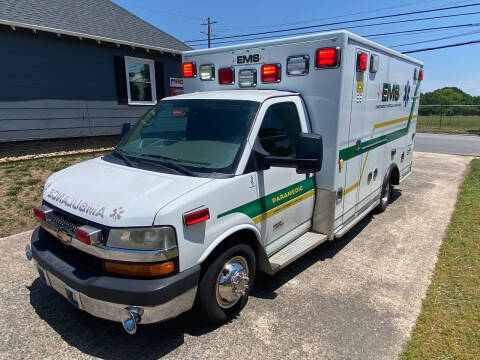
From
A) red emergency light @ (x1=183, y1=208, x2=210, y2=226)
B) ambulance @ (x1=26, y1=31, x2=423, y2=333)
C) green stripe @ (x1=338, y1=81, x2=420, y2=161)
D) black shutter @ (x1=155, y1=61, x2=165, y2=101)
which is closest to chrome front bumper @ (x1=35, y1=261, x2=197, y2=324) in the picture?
ambulance @ (x1=26, y1=31, x2=423, y2=333)

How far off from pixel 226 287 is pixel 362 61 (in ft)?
10.2

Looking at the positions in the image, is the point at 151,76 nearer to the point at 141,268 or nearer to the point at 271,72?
the point at 271,72

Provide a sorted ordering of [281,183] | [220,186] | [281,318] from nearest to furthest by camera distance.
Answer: [220,186]
[281,318]
[281,183]

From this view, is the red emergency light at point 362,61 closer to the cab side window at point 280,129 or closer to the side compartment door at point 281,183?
the side compartment door at point 281,183

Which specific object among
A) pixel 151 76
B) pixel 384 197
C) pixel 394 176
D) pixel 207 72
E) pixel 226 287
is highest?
pixel 151 76

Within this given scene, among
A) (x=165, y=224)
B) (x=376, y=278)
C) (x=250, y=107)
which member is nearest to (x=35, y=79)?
(x=250, y=107)

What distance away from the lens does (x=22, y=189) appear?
6.33 m

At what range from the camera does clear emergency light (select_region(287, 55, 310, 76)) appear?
150 inches

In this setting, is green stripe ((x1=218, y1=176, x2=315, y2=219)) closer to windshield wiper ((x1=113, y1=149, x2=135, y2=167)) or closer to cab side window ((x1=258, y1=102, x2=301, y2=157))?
cab side window ((x1=258, y1=102, x2=301, y2=157))

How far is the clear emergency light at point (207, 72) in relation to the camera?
450 centimetres

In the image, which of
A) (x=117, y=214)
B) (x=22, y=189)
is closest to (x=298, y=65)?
(x=117, y=214)

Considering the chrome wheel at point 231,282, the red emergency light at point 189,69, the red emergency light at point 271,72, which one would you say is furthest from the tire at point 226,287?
the red emergency light at point 189,69

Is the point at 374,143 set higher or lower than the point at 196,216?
higher

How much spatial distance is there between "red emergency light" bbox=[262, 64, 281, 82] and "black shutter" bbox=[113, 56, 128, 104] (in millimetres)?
8216
